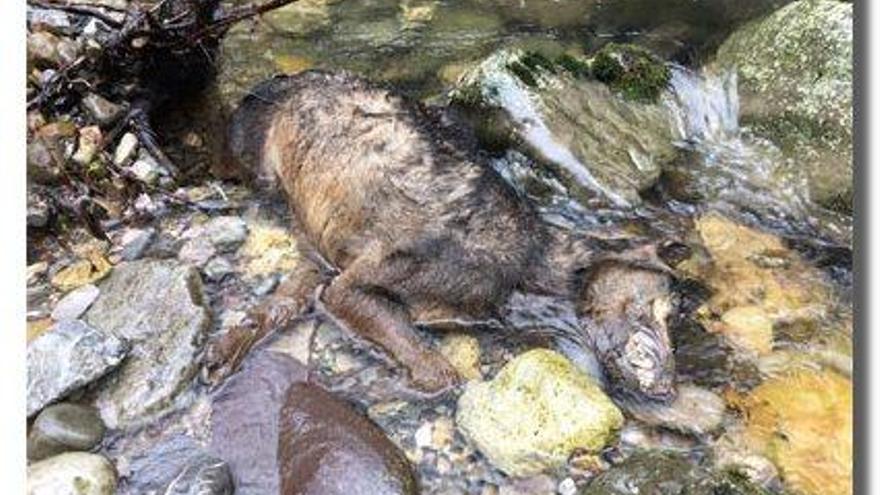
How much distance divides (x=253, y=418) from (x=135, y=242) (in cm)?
129

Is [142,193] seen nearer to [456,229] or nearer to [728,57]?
[456,229]

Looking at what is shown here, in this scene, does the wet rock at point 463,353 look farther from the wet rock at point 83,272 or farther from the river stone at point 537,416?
the wet rock at point 83,272

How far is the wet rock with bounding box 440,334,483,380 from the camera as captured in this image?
416 centimetres

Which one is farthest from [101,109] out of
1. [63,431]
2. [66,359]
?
[63,431]

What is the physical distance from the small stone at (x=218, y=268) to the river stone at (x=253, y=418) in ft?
1.78

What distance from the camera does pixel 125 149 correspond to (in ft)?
16.9

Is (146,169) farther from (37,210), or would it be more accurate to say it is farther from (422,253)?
(422,253)

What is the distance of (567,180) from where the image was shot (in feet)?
16.6

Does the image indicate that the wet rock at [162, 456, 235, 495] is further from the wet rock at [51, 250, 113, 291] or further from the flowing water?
the wet rock at [51, 250, 113, 291]

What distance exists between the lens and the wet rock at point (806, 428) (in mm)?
3414

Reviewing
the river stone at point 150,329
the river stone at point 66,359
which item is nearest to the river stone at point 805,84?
the river stone at point 150,329

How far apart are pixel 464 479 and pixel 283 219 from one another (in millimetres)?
1802

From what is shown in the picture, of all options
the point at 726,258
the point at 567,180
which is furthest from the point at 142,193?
the point at 726,258

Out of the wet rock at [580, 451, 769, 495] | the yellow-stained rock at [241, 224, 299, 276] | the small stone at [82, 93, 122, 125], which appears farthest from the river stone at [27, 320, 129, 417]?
the wet rock at [580, 451, 769, 495]
